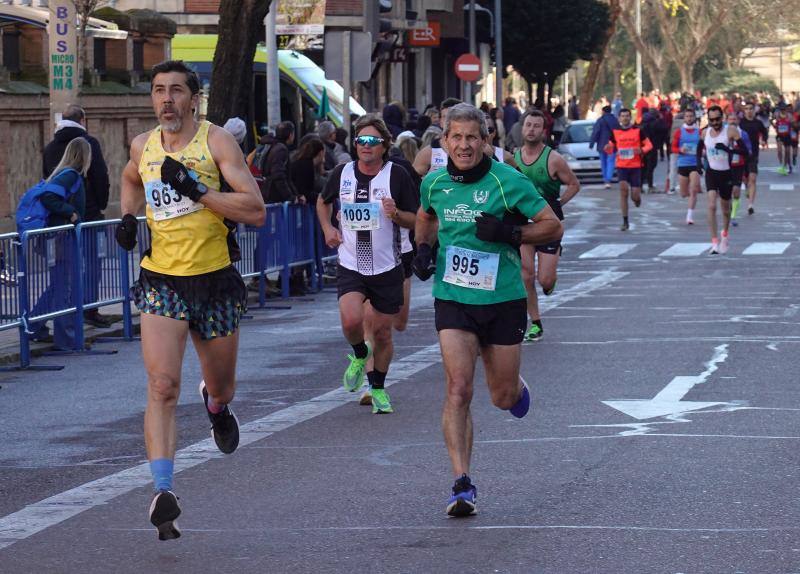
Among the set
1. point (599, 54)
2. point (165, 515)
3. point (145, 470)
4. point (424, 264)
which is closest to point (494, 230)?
point (424, 264)

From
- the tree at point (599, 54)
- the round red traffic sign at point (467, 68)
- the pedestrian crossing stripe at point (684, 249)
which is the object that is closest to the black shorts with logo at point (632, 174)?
the pedestrian crossing stripe at point (684, 249)

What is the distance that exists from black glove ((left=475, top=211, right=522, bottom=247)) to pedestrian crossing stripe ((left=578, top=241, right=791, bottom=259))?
52.1 feet

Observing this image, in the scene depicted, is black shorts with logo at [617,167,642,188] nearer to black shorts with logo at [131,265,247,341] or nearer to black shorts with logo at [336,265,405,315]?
black shorts with logo at [336,265,405,315]

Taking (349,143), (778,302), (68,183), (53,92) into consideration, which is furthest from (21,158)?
(778,302)

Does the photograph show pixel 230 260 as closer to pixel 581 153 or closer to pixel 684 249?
pixel 684 249

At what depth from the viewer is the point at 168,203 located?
7438 mm

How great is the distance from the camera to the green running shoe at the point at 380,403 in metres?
10.8

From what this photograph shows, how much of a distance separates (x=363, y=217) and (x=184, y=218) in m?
3.77

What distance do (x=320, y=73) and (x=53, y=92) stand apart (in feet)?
55.4

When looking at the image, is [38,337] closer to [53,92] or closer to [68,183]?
[68,183]

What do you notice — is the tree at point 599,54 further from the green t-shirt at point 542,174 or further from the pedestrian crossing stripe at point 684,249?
the green t-shirt at point 542,174

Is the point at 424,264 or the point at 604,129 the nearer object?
the point at 424,264

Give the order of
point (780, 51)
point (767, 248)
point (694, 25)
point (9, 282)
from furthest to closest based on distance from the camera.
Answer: point (780, 51), point (694, 25), point (767, 248), point (9, 282)

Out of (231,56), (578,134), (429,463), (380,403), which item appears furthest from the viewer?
(578,134)
